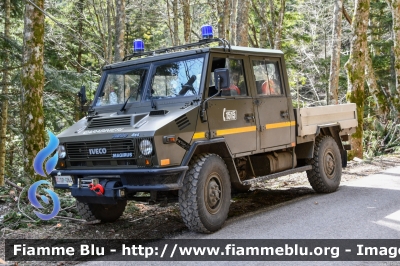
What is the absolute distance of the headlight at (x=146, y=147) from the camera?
5719 millimetres

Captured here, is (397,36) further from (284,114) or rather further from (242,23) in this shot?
(284,114)

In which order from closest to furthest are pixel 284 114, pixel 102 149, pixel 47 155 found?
1. pixel 102 149
2. pixel 47 155
3. pixel 284 114

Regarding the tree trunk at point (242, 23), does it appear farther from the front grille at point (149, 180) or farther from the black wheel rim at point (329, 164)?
the front grille at point (149, 180)

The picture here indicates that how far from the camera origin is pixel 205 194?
631 centimetres

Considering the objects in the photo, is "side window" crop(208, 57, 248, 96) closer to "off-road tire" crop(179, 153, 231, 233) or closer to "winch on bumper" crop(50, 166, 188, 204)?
"off-road tire" crop(179, 153, 231, 233)

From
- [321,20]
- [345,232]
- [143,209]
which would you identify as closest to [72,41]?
[321,20]

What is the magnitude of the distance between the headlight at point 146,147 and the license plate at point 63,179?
1313 millimetres

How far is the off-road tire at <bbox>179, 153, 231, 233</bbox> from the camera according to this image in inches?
240

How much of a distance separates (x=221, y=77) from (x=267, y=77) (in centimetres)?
186

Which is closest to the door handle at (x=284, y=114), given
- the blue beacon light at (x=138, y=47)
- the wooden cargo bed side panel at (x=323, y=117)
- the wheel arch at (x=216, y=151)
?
the wooden cargo bed side panel at (x=323, y=117)

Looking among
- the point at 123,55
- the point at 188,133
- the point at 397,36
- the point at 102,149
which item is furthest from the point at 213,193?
the point at 397,36

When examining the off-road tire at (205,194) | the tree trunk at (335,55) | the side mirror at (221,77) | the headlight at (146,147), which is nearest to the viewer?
the headlight at (146,147)

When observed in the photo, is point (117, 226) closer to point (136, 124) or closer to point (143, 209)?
point (143, 209)

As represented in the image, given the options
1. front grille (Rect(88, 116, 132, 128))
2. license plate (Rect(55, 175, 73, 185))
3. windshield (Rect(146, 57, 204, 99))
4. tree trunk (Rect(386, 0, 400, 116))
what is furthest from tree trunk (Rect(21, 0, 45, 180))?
tree trunk (Rect(386, 0, 400, 116))
